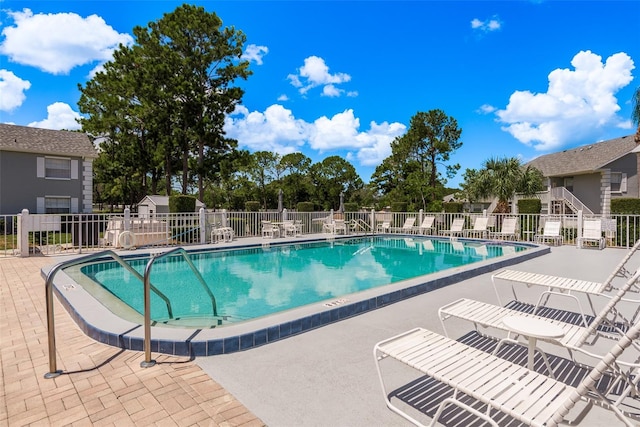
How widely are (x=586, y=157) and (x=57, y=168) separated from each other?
34.5 meters

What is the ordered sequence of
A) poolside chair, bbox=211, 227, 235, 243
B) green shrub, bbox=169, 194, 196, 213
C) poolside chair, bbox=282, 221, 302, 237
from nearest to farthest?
poolside chair, bbox=211, 227, 235, 243
green shrub, bbox=169, 194, 196, 213
poolside chair, bbox=282, 221, 302, 237

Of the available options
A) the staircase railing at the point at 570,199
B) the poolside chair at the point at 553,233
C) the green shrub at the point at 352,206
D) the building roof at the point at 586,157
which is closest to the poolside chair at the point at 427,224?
the poolside chair at the point at 553,233

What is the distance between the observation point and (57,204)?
66.6 ft

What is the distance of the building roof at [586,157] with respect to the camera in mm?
21297

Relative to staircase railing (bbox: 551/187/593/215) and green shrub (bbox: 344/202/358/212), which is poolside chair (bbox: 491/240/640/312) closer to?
staircase railing (bbox: 551/187/593/215)

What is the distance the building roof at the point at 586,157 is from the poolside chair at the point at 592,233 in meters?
12.3

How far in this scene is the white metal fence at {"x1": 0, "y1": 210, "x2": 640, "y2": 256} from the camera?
32.6ft

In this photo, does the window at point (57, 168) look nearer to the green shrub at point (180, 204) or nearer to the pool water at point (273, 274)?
the green shrub at point (180, 204)

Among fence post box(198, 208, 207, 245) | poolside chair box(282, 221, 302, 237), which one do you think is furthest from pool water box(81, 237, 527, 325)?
poolside chair box(282, 221, 302, 237)

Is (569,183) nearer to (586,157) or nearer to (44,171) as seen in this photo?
(586,157)

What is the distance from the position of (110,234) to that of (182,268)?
3.97m

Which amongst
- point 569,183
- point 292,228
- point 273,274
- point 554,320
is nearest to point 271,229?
point 292,228

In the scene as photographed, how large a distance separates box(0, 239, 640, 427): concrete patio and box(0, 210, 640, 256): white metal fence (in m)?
7.05

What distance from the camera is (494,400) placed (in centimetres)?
171
